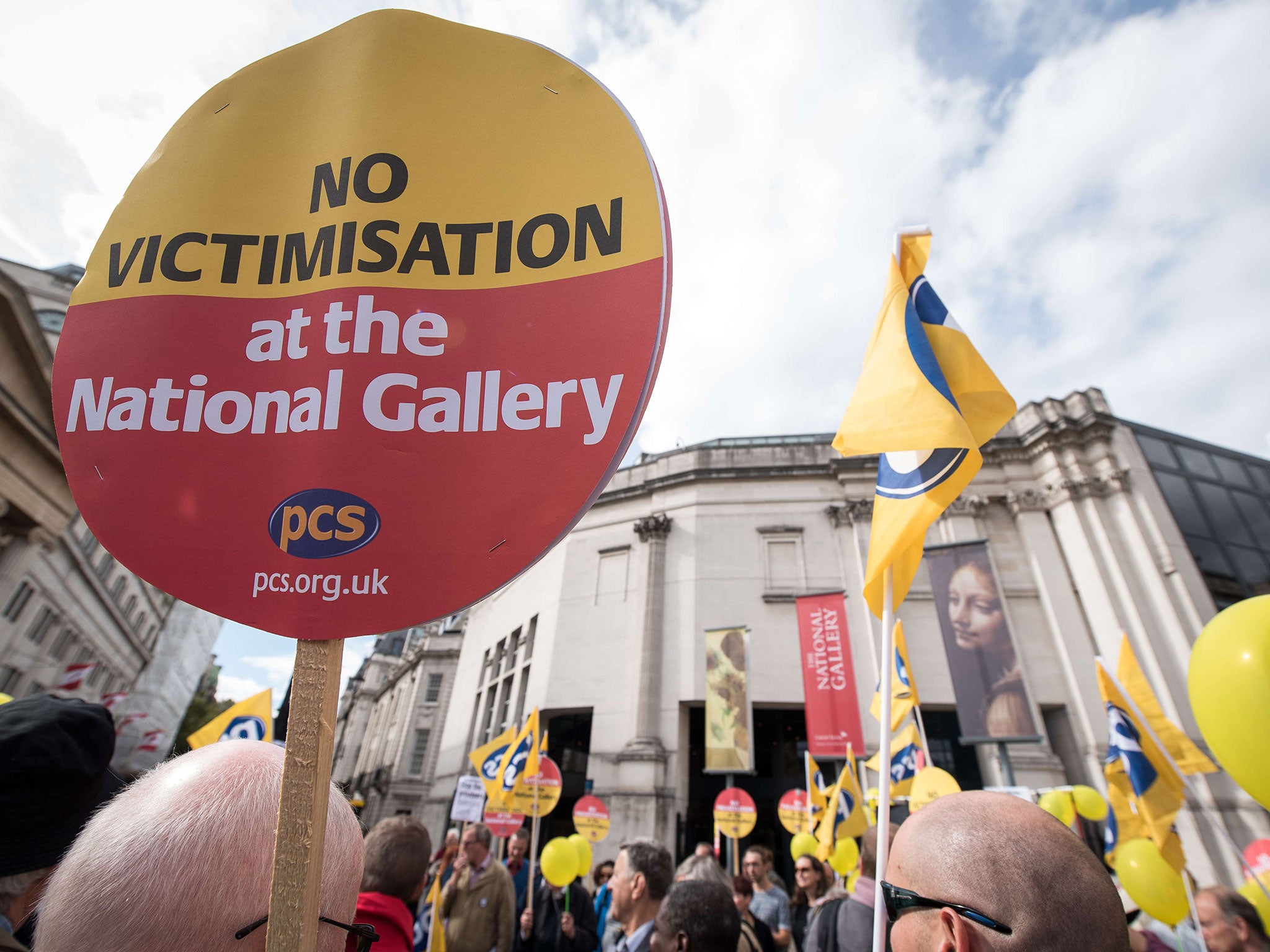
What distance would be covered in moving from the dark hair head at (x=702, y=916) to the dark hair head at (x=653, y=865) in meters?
0.66

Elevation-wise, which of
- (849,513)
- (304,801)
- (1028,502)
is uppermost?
(1028,502)

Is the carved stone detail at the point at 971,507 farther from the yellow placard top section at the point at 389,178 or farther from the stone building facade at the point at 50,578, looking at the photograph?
the stone building facade at the point at 50,578

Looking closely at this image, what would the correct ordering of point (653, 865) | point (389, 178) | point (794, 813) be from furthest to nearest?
point (794, 813) → point (653, 865) → point (389, 178)

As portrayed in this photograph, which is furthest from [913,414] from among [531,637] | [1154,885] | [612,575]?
[531,637]

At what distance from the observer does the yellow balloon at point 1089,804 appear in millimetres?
7801

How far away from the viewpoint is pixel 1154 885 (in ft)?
14.0

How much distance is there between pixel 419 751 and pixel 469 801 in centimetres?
2887

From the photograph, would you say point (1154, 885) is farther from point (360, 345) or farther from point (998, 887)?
point (360, 345)

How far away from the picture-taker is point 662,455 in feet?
75.7

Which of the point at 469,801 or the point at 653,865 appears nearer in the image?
the point at 653,865

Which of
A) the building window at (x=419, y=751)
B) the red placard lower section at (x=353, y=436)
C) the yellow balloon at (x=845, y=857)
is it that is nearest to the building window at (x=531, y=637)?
the building window at (x=419, y=751)

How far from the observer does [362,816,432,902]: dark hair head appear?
261 centimetres

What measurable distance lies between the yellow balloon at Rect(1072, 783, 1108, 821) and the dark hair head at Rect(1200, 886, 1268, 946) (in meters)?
5.09

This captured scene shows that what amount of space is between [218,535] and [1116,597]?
2212 cm
